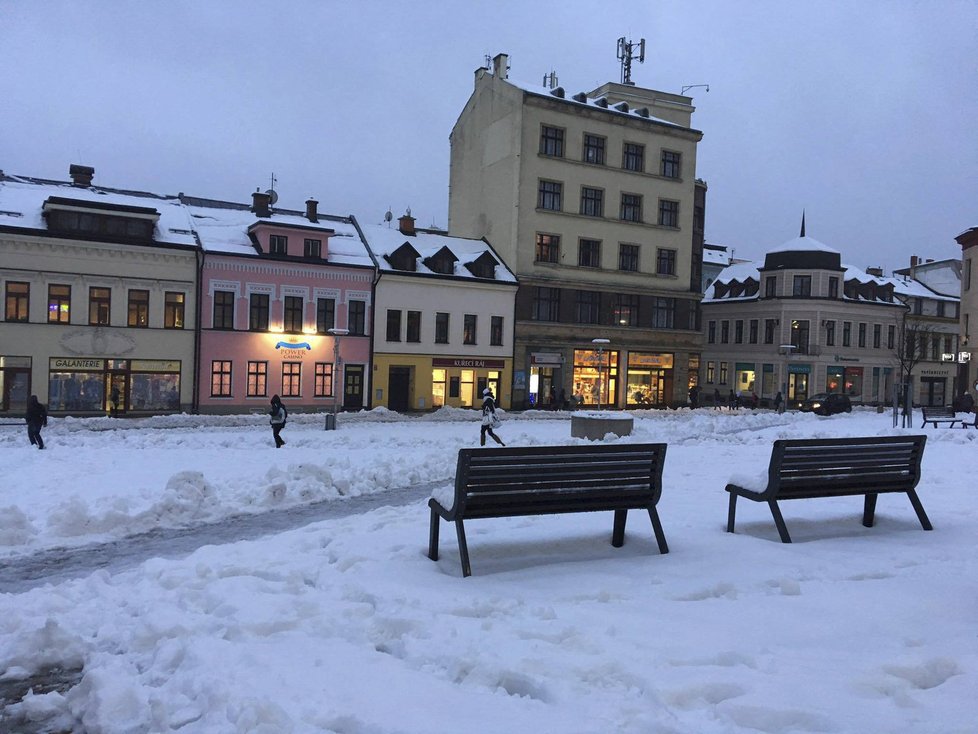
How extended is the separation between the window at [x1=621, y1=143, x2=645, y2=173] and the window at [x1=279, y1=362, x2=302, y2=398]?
24.1 m

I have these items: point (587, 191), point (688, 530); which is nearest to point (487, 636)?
point (688, 530)

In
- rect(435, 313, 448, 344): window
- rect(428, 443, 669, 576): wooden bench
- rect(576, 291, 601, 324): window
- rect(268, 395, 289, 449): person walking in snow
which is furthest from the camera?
rect(576, 291, 601, 324): window

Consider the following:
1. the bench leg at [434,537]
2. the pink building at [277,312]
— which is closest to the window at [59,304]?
the pink building at [277,312]

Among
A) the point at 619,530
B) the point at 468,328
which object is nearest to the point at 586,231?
the point at 468,328

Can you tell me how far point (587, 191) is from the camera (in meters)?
48.2

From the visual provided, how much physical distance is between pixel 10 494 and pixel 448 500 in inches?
335

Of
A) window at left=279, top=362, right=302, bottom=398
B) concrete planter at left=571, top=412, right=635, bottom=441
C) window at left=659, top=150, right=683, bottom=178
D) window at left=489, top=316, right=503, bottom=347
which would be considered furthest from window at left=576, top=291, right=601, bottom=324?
concrete planter at left=571, top=412, right=635, bottom=441

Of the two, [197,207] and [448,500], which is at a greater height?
[197,207]

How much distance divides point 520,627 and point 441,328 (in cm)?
3740

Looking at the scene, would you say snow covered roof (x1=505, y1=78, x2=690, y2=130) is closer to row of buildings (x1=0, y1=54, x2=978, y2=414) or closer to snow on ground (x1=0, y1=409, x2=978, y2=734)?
row of buildings (x1=0, y1=54, x2=978, y2=414)

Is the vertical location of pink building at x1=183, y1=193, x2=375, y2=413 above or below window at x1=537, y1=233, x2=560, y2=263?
below

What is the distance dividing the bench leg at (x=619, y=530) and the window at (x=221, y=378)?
31840mm

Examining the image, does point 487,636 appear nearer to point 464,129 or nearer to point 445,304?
point 445,304

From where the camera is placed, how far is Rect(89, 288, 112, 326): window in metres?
34.0
